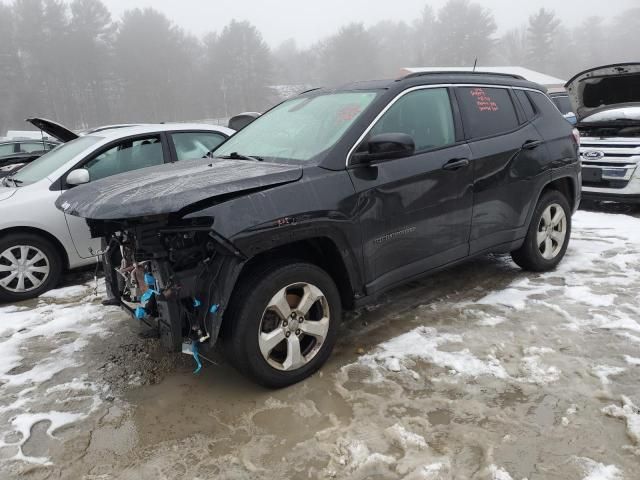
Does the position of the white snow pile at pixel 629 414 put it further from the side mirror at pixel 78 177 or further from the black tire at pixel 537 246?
the side mirror at pixel 78 177

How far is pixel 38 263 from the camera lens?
197 inches

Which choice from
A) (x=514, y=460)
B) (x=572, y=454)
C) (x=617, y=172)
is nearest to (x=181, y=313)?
(x=514, y=460)

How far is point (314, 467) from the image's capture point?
8.25 ft

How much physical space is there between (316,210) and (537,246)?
2.74 metres

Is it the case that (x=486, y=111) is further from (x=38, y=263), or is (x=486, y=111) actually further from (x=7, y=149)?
(x=7, y=149)

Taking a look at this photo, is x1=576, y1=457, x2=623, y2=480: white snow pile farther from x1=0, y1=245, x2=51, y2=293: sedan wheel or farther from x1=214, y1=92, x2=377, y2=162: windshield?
x1=0, y1=245, x2=51, y2=293: sedan wheel

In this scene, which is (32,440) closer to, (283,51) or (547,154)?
(547,154)

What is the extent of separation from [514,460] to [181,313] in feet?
6.20

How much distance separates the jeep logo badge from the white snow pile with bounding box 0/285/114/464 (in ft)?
23.2

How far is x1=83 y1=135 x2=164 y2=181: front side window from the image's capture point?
17.6 ft

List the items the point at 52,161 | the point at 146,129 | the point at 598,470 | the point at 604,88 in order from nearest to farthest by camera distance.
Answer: the point at 598,470 → the point at 52,161 → the point at 146,129 → the point at 604,88

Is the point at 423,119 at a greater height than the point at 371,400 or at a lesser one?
greater

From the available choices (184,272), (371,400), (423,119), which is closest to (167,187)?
(184,272)

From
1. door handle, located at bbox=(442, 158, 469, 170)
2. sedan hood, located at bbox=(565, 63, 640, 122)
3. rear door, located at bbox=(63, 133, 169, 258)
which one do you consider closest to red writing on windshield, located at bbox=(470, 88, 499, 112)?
door handle, located at bbox=(442, 158, 469, 170)
